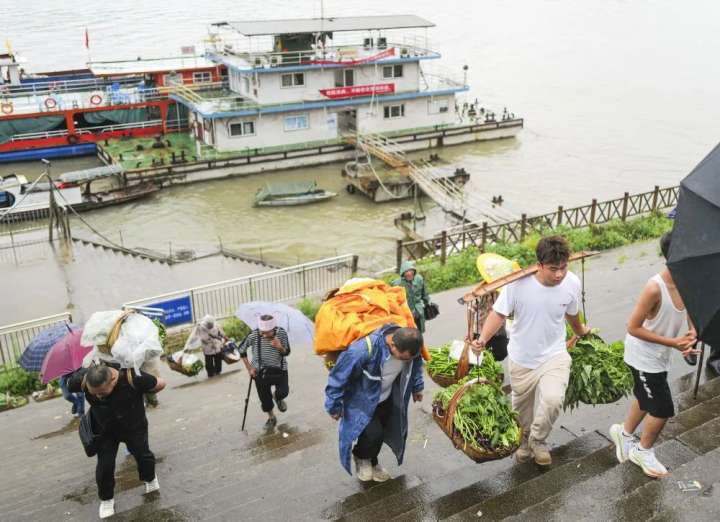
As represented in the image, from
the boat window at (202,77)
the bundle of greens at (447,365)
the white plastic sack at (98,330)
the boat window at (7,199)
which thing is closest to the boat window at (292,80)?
the boat window at (202,77)

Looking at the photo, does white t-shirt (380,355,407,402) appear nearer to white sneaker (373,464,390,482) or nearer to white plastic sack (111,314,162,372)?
Answer: white sneaker (373,464,390,482)

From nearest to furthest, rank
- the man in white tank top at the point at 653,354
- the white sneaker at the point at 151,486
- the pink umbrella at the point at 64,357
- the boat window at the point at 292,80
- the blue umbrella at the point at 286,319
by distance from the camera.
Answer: the man in white tank top at the point at 653,354 → the white sneaker at the point at 151,486 → the pink umbrella at the point at 64,357 → the blue umbrella at the point at 286,319 → the boat window at the point at 292,80

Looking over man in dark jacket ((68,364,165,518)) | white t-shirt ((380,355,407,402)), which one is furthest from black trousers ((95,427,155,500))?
white t-shirt ((380,355,407,402))

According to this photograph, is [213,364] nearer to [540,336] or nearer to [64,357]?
[64,357]

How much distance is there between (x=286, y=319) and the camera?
7.87 m

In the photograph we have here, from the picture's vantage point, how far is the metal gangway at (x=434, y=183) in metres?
25.5

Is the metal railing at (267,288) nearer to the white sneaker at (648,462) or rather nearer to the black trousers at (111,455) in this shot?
the black trousers at (111,455)

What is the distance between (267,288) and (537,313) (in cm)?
1011

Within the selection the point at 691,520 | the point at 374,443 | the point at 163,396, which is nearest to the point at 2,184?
the point at 163,396

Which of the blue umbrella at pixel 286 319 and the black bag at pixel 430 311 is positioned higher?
the blue umbrella at pixel 286 319

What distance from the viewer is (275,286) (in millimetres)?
14703

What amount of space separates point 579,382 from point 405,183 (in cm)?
2302

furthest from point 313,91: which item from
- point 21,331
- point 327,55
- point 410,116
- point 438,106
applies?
point 21,331

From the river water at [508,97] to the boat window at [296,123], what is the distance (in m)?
2.23
